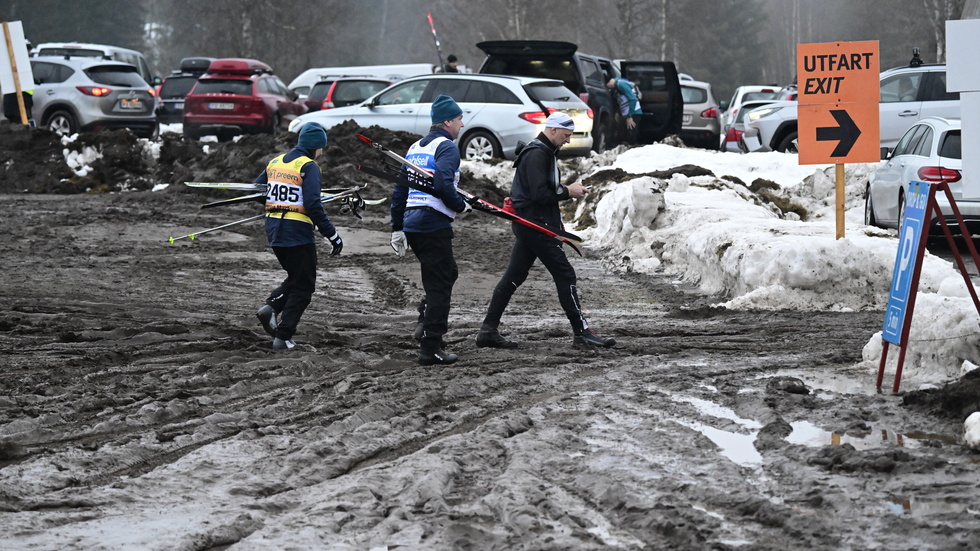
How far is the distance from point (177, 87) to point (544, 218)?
1066 inches

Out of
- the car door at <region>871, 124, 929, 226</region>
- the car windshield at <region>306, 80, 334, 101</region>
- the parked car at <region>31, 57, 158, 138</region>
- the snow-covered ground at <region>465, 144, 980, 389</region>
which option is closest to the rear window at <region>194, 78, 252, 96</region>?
the parked car at <region>31, 57, 158, 138</region>

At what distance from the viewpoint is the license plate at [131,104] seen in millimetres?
24984

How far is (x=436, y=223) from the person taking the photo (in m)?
7.96

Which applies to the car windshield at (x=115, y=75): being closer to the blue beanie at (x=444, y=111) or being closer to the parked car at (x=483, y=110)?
the parked car at (x=483, y=110)

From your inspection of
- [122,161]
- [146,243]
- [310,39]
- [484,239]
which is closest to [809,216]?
[484,239]

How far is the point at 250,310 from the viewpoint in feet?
33.0

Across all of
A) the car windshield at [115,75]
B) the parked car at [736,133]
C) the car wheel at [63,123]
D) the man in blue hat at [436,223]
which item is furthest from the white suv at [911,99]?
the car wheel at [63,123]

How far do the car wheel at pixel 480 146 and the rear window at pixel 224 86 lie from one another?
8.08m

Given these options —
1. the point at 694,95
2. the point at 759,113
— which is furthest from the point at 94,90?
the point at 694,95

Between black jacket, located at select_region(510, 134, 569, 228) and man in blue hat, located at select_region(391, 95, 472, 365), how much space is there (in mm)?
659

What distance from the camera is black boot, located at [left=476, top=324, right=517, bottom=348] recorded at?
8531 millimetres

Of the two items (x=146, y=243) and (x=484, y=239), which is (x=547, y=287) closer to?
(x=484, y=239)

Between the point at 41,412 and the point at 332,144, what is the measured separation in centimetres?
1354

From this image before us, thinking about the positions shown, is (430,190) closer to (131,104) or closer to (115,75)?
(131,104)
